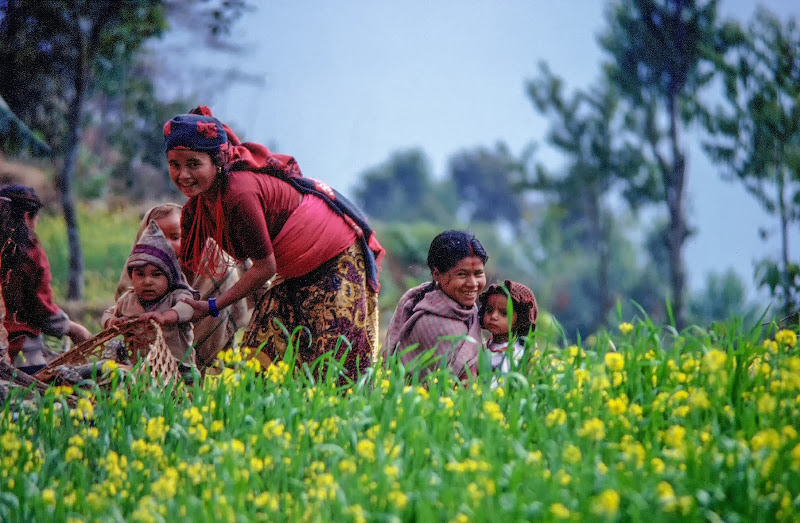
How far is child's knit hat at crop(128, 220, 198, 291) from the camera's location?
203 inches

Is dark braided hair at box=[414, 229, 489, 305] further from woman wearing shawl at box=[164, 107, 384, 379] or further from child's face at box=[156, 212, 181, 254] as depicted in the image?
child's face at box=[156, 212, 181, 254]

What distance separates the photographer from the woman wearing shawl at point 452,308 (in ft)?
15.5

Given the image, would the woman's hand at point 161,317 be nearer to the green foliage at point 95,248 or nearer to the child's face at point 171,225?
the child's face at point 171,225

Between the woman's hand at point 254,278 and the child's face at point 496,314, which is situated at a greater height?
the woman's hand at point 254,278

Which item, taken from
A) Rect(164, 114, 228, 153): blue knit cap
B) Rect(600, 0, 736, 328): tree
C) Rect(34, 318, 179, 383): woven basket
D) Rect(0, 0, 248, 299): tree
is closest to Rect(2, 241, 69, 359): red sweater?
Rect(34, 318, 179, 383): woven basket

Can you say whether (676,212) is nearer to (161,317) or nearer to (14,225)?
A: (14,225)

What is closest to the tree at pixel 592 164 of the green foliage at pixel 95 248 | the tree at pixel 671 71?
the tree at pixel 671 71

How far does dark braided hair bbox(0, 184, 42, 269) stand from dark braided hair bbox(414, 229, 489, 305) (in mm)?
2738

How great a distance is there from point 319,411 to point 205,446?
60 cm

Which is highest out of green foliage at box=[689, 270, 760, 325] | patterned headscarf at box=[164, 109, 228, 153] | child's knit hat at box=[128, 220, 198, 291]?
patterned headscarf at box=[164, 109, 228, 153]

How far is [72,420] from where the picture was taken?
14.0ft

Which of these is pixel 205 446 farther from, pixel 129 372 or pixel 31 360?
pixel 31 360

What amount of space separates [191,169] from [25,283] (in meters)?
2.03

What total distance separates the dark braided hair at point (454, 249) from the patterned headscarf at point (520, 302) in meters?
0.26
